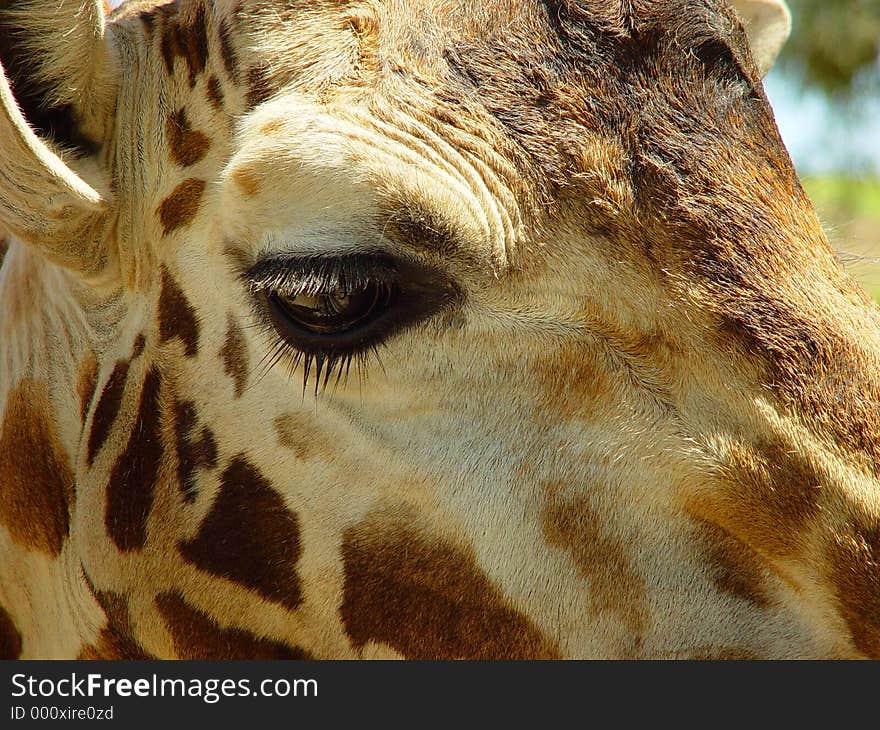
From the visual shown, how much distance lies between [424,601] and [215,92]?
3.64 ft

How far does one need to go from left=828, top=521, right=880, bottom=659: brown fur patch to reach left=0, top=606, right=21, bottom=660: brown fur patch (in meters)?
1.87

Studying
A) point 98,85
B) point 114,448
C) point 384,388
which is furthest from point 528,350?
point 98,85

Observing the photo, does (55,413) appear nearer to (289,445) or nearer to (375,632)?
(289,445)

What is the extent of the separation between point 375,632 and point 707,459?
28.1 inches

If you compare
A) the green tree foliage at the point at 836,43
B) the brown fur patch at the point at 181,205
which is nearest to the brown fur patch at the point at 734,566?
the brown fur patch at the point at 181,205

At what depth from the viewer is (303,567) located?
1.92 m

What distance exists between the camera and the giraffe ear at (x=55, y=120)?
6.38ft

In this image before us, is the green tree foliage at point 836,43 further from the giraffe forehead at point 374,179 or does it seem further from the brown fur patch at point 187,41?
the giraffe forehead at point 374,179

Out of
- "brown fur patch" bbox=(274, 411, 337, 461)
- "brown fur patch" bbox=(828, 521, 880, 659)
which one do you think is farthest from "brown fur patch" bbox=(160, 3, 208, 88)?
"brown fur patch" bbox=(828, 521, 880, 659)

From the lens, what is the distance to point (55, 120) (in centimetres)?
209

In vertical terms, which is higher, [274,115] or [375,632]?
[274,115]

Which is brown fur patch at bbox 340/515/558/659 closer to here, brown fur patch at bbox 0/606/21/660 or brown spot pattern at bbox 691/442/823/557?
brown spot pattern at bbox 691/442/823/557

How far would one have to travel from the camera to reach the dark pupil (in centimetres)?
173

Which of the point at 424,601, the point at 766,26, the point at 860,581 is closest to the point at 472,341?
the point at 424,601
